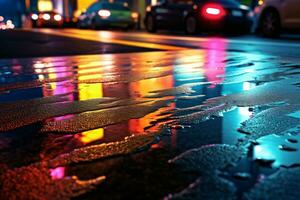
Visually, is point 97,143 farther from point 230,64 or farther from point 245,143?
point 230,64

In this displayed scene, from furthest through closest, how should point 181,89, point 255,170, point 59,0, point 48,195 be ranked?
point 59,0 < point 181,89 < point 255,170 < point 48,195

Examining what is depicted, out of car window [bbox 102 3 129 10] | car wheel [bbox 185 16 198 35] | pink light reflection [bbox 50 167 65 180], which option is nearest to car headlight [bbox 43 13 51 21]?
car window [bbox 102 3 129 10]

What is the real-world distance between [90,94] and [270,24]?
9.58 metres

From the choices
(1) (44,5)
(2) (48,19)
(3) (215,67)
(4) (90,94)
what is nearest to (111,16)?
(2) (48,19)

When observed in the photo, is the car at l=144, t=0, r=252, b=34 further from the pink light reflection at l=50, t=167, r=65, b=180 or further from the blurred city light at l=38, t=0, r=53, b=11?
the blurred city light at l=38, t=0, r=53, b=11

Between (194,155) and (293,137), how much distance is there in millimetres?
687

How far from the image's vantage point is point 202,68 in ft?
20.4

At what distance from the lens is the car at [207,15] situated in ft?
48.8

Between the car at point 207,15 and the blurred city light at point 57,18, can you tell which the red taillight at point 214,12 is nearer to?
the car at point 207,15

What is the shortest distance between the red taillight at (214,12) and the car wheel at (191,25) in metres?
0.48

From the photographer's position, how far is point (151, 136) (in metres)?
2.73

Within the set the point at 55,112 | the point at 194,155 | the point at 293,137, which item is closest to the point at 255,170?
the point at 194,155

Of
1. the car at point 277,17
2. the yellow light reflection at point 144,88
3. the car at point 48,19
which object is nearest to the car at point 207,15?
the car at point 277,17

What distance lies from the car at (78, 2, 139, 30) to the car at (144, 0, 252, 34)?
617 centimetres
